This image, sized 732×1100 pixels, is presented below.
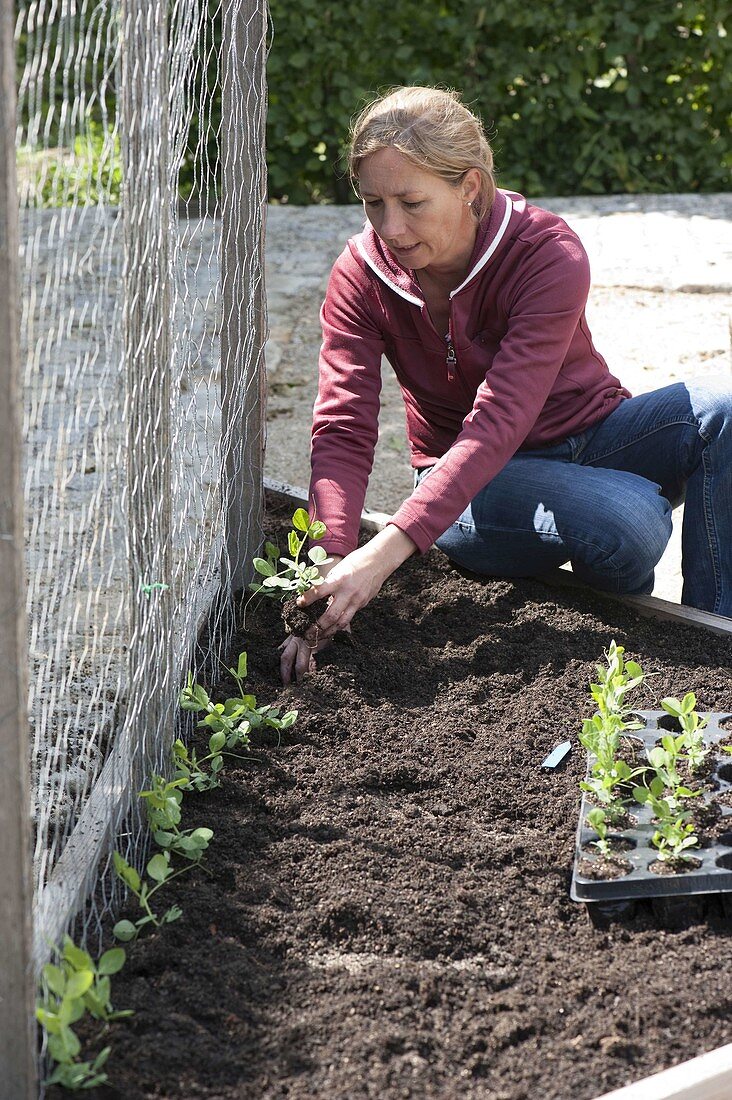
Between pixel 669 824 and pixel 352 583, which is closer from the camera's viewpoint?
pixel 669 824

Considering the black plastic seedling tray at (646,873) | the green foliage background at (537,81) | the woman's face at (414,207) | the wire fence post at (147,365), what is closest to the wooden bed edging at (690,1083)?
the black plastic seedling tray at (646,873)

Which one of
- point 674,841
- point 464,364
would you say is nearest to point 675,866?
point 674,841

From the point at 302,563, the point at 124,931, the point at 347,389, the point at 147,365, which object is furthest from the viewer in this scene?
the point at 347,389

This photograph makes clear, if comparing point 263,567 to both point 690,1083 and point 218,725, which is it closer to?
point 218,725

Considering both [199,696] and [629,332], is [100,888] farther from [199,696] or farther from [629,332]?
[629,332]

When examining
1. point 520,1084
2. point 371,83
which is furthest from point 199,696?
point 371,83

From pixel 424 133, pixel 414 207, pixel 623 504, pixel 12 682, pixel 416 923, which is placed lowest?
pixel 416 923

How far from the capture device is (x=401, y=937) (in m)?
1.80

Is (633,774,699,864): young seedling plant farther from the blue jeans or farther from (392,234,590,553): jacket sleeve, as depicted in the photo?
the blue jeans

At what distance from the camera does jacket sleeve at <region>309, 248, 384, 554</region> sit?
2.75 meters

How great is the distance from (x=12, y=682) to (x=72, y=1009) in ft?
1.43

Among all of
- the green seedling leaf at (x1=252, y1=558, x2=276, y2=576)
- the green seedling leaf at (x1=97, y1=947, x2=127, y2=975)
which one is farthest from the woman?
the green seedling leaf at (x1=97, y1=947, x2=127, y2=975)

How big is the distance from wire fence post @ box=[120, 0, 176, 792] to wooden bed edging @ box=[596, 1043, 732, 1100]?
0.91 meters

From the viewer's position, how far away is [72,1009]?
145cm
